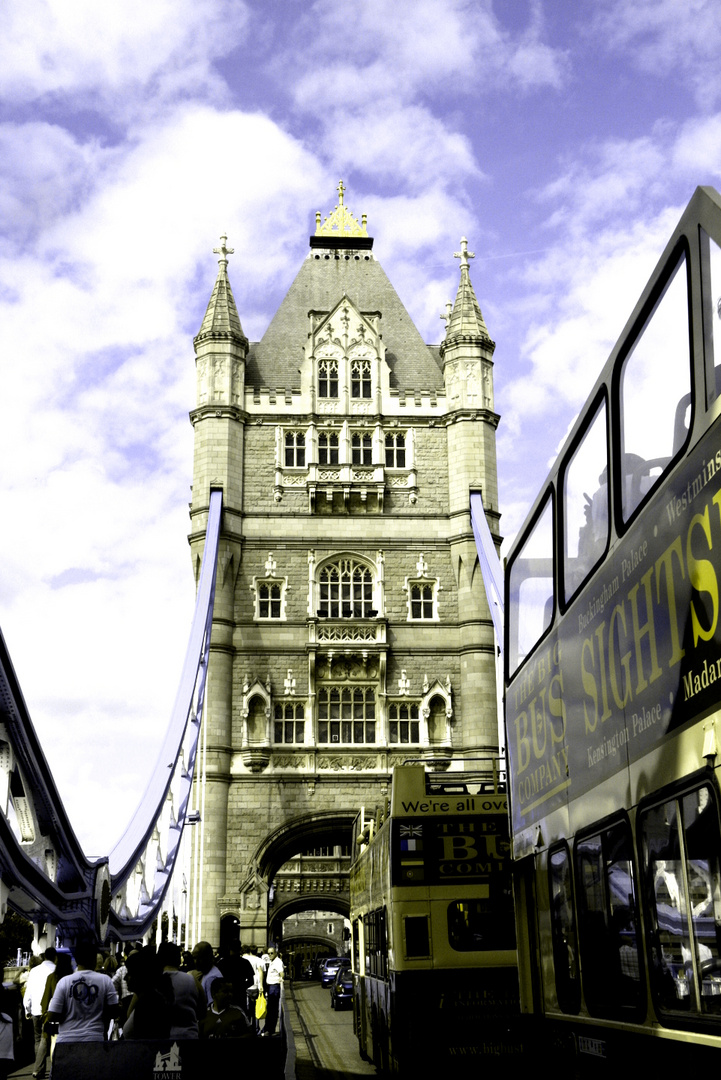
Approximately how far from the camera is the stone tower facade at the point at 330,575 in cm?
3109

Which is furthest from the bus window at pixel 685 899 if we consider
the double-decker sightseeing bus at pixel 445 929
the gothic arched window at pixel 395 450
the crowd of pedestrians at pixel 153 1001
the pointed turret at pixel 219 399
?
Answer: the gothic arched window at pixel 395 450

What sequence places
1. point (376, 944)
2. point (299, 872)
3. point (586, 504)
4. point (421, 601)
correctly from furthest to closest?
point (299, 872) → point (421, 601) → point (376, 944) → point (586, 504)

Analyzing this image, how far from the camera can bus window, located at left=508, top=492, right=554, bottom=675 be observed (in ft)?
22.0

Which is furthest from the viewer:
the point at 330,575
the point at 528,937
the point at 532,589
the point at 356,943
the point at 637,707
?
the point at 330,575

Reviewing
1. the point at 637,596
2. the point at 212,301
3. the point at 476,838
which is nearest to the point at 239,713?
the point at 212,301

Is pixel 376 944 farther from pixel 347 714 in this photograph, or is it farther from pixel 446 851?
pixel 347 714

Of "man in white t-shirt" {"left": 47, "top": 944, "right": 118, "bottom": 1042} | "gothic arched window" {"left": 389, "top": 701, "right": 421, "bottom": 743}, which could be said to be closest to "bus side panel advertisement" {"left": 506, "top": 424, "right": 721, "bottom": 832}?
"man in white t-shirt" {"left": 47, "top": 944, "right": 118, "bottom": 1042}

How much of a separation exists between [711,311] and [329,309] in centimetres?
3457

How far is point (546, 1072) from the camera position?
20.7ft

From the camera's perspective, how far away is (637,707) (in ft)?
15.1

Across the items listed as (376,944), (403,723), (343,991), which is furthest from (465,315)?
(376,944)

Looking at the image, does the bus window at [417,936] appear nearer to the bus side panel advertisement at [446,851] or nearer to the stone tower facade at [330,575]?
the bus side panel advertisement at [446,851]

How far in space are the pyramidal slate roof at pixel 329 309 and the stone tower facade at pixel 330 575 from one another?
10cm

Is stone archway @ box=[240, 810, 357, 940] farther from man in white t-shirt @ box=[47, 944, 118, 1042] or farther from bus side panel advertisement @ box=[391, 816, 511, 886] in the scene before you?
man in white t-shirt @ box=[47, 944, 118, 1042]
